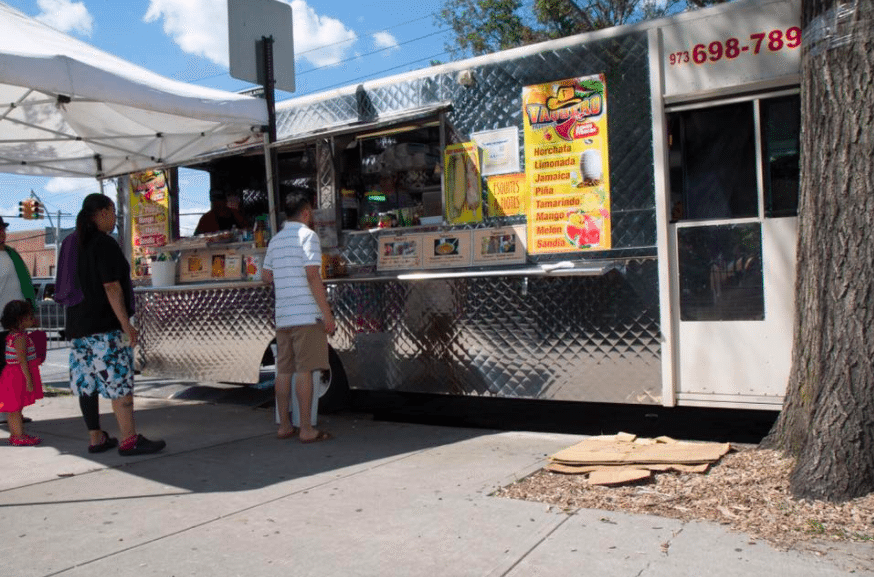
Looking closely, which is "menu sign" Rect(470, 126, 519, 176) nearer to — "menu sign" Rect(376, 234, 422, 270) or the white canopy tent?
"menu sign" Rect(376, 234, 422, 270)

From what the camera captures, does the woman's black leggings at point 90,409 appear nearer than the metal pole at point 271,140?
Yes

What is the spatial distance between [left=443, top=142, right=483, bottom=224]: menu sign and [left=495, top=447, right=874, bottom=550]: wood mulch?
238cm

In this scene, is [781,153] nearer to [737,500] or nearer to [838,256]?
[838,256]

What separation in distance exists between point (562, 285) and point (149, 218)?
194 inches

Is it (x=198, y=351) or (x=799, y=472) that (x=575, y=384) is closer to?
(x=799, y=472)

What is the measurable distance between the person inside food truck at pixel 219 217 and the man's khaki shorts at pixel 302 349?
2256 mm

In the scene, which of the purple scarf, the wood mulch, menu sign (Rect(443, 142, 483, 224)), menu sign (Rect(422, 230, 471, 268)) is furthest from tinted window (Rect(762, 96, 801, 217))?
the purple scarf

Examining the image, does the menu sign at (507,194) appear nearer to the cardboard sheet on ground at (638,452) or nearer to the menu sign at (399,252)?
the menu sign at (399,252)

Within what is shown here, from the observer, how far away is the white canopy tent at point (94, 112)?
18.3ft

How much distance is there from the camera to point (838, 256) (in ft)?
13.2

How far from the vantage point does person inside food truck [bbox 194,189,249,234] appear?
8148 mm

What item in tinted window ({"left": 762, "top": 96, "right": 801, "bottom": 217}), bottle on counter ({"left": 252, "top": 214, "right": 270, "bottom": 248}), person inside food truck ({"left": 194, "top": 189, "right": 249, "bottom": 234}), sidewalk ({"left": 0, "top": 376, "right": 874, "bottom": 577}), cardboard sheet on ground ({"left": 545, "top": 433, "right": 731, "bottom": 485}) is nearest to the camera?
sidewalk ({"left": 0, "top": 376, "right": 874, "bottom": 577})

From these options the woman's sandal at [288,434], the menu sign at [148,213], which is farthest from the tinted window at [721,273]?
the menu sign at [148,213]

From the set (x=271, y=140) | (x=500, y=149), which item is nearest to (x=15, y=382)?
(x=271, y=140)
